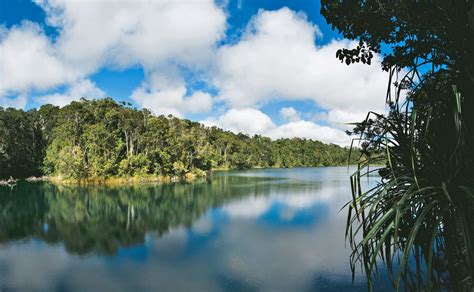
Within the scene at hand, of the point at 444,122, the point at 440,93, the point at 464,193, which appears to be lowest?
the point at 464,193

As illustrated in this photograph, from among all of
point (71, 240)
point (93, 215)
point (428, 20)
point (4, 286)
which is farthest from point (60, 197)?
point (428, 20)

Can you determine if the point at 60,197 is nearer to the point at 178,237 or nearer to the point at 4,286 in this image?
the point at 178,237

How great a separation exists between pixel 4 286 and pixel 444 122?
11.1m

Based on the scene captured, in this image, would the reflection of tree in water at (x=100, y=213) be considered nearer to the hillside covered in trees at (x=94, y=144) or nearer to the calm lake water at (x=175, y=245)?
the calm lake water at (x=175, y=245)

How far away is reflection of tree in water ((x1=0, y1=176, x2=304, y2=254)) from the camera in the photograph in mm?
14644

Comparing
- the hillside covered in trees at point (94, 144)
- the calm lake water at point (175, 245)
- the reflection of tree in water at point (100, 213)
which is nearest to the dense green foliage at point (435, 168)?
the calm lake water at point (175, 245)

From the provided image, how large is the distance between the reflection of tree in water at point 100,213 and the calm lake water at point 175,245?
0.18ft

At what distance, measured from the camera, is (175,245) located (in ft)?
43.2

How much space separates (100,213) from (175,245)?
923cm

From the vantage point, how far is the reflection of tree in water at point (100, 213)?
14644 mm

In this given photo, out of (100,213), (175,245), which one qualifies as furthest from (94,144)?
(175,245)

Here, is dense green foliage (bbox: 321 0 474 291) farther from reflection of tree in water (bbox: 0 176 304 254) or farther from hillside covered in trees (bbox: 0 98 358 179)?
hillside covered in trees (bbox: 0 98 358 179)

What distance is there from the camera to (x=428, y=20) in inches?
108

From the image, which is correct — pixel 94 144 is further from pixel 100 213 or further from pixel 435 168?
pixel 435 168
